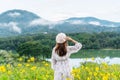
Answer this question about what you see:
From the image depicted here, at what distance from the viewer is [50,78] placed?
28.5ft

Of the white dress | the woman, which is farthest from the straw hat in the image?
the white dress

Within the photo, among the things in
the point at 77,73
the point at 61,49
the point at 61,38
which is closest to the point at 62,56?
the point at 61,49

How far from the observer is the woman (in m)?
7.70

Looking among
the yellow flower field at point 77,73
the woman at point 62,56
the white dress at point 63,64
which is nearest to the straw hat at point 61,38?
the woman at point 62,56

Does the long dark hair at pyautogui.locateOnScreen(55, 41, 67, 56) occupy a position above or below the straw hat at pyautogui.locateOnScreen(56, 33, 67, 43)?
below

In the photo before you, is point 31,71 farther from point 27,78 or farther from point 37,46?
point 37,46

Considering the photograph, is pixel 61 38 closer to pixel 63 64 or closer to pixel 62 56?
pixel 62 56

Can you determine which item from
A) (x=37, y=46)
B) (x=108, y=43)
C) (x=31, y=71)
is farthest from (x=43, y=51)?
(x=31, y=71)

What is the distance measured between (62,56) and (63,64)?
0.19 m

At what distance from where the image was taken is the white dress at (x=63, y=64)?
7879 millimetres

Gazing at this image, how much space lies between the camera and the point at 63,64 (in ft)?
26.1

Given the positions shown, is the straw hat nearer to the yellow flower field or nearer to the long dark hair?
the long dark hair

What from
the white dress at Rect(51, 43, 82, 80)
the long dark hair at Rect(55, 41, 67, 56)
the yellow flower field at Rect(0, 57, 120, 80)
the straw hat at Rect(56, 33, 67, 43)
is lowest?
the yellow flower field at Rect(0, 57, 120, 80)

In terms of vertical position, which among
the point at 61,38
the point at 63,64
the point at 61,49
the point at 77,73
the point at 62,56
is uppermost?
the point at 61,38
